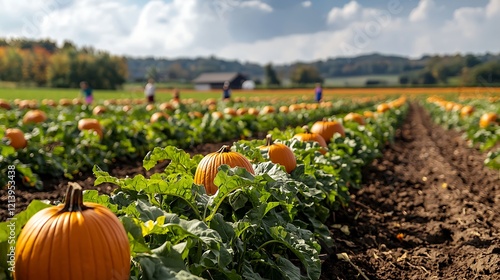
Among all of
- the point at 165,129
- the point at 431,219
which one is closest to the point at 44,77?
the point at 165,129

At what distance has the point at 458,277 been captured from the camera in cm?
429

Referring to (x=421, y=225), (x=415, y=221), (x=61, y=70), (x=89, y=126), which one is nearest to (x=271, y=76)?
(x=61, y=70)

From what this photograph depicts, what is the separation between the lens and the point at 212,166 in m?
4.33

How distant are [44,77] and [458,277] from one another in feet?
333

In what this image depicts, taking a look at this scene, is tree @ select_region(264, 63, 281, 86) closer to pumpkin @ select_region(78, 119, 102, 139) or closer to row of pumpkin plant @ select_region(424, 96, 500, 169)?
row of pumpkin plant @ select_region(424, 96, 500, 169)

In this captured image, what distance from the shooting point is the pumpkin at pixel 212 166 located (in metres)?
4.28

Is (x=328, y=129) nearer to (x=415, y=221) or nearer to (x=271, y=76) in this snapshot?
(x=415, y=221)

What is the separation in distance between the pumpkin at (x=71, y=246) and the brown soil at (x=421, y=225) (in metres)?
2.39

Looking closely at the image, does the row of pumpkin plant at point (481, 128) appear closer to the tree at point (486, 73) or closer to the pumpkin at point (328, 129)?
the pumpkin at point (328, 129)

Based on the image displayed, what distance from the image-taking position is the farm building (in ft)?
430

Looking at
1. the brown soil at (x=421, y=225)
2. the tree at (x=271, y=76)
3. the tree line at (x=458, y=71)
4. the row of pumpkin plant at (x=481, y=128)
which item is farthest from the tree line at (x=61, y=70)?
the brown soil at (x=421, y=225)

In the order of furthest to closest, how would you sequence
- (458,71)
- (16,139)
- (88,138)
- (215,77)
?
(215,77)
(458,71)
(88,138)
(16,139)

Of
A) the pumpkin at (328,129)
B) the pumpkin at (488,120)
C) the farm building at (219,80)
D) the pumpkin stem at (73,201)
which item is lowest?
the farm building at (219,80)

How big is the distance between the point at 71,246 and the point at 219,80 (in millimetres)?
134367
